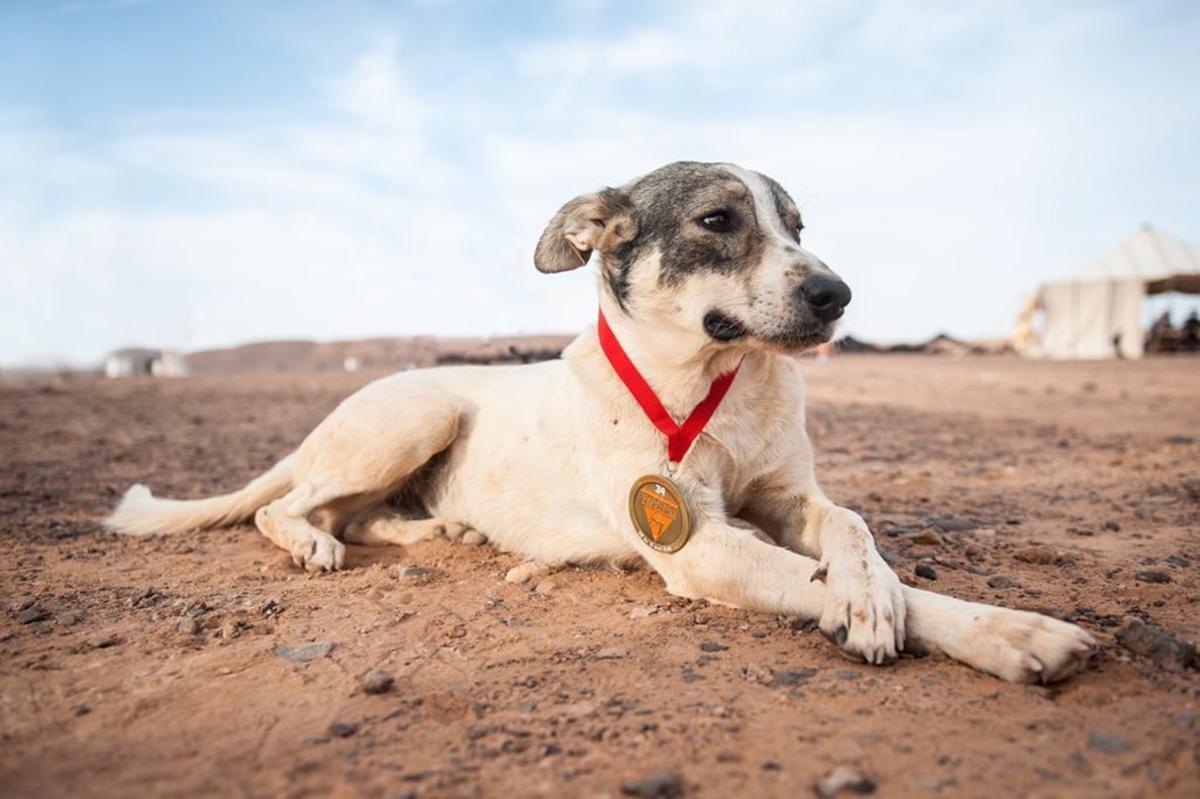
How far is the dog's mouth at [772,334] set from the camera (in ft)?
9.96

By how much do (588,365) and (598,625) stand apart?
1194 millimetres

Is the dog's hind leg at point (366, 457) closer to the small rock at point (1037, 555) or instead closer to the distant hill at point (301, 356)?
the small rock at point (1037, 555)

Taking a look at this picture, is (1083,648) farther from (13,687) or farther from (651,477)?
(13,687)

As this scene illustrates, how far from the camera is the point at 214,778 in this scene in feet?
6.15

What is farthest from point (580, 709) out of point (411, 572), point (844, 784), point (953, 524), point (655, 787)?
point (953, 524)

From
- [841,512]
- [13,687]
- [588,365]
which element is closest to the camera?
[13,687]

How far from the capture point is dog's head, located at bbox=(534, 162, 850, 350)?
306 centimetres

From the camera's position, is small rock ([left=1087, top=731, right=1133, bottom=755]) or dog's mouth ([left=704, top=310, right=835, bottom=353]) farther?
dog's mouth ([left=704, top=310, right=835, bottom=353])

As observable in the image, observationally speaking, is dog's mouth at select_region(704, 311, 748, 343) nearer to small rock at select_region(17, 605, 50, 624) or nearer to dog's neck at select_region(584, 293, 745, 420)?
dog's neck at select_region(584, 293, 745, 420)

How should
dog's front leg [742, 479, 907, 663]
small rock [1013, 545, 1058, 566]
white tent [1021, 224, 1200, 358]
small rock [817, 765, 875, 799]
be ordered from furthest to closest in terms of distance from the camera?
white tent [1021, 224, 1200, 358] < small rock [1013, 545, 1058, 566] < dog's front leg [742, 479, 907, 663] < small rock [817, 765, 875, 799]

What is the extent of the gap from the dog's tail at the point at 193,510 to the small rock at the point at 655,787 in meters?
3.48

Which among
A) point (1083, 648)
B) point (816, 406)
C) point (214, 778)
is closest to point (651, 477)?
point (1083, 648)

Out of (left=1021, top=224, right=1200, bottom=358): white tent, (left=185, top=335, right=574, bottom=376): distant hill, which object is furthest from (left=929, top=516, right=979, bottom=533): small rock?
(left=1021, top=224, right=1200, bottom=358): white tent

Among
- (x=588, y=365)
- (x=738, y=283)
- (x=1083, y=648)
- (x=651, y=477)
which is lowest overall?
(x=1083, y=648)
